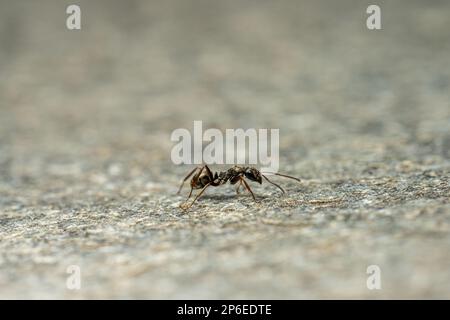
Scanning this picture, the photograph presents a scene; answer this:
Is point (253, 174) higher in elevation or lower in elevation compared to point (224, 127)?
lower

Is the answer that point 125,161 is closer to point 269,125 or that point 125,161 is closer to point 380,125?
point 269,125

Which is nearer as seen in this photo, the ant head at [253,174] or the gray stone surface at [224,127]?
the gray stone surface at [224,127]

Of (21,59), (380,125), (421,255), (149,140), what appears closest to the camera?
(421,255)

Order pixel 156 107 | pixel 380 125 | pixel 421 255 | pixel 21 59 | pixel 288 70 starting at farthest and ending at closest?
pixel 21 59
pixel 288 70
pixel 156 107
pixel 380 125
pixel 421 255

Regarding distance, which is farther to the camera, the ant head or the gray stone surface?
the ant head

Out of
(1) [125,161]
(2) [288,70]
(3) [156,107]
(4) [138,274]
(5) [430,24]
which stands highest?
(5) [430,24]

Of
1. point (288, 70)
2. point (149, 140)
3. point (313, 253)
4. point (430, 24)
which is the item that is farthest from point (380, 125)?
point (430, 24)

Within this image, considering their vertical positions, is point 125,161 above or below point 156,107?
below

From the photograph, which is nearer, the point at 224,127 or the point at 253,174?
the point at 253,174
